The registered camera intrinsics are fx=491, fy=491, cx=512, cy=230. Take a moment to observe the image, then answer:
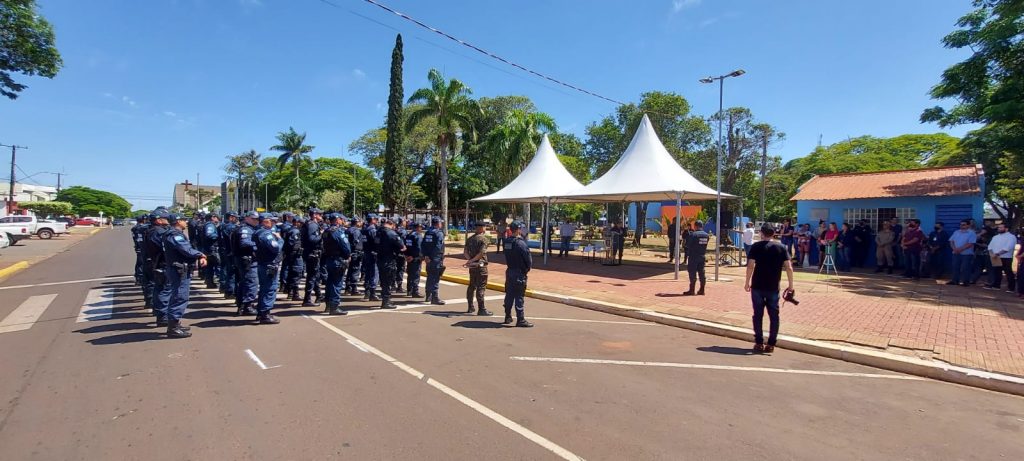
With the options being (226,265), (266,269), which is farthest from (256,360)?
(226,265)

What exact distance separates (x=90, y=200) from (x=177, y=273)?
367 ft

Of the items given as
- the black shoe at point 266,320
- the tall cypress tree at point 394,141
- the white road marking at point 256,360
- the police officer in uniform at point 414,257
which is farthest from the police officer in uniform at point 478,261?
the tall cypress tree at point 394,141

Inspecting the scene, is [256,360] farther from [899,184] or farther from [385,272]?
[899,184]

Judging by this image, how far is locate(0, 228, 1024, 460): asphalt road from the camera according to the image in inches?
138

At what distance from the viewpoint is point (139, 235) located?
10594 mm

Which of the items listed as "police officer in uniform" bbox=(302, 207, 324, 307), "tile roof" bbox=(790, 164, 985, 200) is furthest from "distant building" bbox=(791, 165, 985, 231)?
"police officer in uniform" bbox=(302, 207, 324, 307)

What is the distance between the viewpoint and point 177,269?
6484 mm

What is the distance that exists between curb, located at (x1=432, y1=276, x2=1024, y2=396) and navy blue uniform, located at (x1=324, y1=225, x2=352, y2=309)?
15.6 feet

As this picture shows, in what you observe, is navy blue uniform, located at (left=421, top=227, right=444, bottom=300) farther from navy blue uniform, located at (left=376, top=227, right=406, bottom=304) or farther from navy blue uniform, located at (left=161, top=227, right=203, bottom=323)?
navy blue uniform, located at (left=161, top=227, right=203, bottom=323)

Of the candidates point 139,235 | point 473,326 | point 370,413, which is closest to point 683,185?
point 473,326

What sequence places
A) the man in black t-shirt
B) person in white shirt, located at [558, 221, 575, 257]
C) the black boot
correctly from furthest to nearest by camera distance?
1. person in white shirt, located at [558, 221, 575, 257]
2. the black boot
3. the man in black t-shirt

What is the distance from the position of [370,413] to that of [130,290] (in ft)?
31.6

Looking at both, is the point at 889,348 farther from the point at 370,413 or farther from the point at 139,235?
the point at 139,235

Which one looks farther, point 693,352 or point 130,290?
point 130,290
